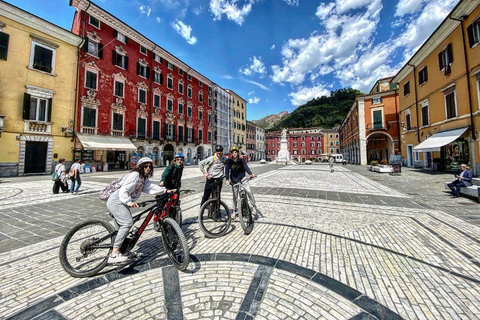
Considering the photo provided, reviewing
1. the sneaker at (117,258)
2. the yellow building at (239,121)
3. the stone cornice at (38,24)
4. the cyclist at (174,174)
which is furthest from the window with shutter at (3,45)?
the yellow building at (239,121)

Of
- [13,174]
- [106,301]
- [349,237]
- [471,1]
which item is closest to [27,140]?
[13,174]

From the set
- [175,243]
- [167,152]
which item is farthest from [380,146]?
[175,243]

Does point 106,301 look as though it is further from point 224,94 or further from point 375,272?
point 224,94

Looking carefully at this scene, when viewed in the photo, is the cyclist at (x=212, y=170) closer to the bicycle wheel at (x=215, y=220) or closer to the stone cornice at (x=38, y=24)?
the bicycle wheel at (x=215, y=220)

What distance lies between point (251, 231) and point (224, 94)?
42.3 metres

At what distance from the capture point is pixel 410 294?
2.17m

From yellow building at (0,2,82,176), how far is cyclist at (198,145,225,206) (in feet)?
59.9

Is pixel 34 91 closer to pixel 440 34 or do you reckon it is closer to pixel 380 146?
pixel 440 34

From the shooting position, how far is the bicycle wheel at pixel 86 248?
251cm

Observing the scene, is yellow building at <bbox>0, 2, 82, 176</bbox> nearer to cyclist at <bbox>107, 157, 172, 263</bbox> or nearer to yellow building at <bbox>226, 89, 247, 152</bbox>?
cyclist at <bbox>107, 157, 172, 263</bbox>

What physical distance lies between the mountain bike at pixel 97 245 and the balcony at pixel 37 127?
1888cm

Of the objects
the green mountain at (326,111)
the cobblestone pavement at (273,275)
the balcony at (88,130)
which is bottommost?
the cobblestone pavement at (273,275)

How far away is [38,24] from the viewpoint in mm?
15930

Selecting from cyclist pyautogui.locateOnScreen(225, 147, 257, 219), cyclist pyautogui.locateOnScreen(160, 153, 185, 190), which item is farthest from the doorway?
cyclist pyautogui.locateOnScreen(225, 147, 257, 219)
